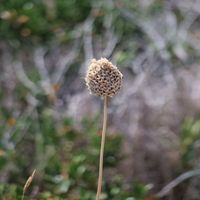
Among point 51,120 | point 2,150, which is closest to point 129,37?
point 51,120

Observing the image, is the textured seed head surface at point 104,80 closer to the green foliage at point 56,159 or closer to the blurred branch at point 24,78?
the green foliage at point 56,159

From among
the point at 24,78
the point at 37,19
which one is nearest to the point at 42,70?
the point at 24,78

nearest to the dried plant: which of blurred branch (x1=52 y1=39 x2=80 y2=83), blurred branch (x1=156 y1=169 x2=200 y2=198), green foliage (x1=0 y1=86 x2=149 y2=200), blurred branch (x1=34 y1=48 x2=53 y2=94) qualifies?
green foliage (x1=0 y1=86 x2=149 y2=200)

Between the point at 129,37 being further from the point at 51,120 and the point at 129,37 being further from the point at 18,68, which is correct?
the point at 51,120

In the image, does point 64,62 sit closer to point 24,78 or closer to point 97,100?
point 24,78

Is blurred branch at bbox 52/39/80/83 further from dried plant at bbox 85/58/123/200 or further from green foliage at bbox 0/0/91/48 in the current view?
dried plant at bbox 85/58/123/200

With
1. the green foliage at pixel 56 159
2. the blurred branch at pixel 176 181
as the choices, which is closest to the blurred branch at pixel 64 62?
the green foliage at pixel 56 159
